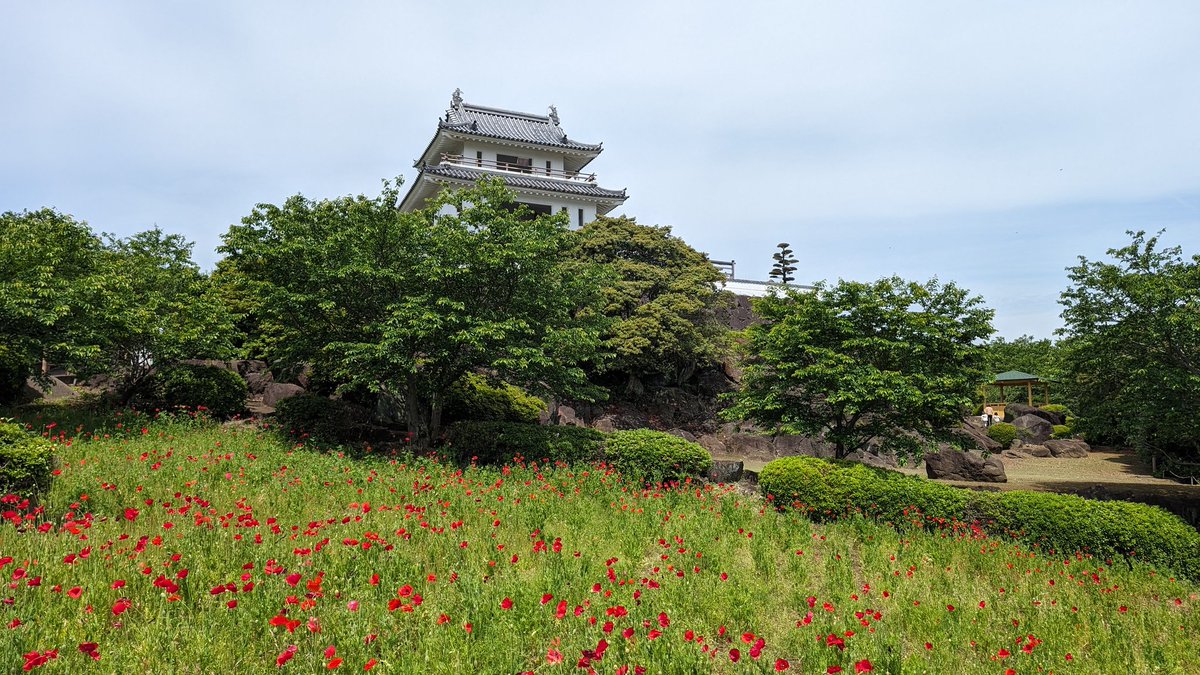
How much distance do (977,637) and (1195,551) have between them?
6170 mm

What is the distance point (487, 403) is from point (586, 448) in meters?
5.23

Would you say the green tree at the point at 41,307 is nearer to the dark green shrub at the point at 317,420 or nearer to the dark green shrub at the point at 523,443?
the dark green shrub at the point at 317,420

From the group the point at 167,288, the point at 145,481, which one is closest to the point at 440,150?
the point at 167,288

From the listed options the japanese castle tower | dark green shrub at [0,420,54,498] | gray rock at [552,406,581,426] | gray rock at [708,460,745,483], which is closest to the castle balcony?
the japanese castle tower

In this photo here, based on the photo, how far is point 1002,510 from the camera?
402 inches

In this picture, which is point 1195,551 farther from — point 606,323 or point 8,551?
point 8,551

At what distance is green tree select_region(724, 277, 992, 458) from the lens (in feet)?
→ 43.1

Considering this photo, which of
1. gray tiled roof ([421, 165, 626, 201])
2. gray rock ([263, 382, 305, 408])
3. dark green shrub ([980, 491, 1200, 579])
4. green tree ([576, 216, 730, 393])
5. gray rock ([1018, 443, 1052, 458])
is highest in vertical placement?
gray tiled roof ([421, 165, 626, 201])

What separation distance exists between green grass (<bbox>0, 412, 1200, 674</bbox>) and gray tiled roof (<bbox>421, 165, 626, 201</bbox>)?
83.1 ft

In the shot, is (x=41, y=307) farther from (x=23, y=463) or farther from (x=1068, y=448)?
(x=1068, y=448)

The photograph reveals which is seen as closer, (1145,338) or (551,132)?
(1145,338)

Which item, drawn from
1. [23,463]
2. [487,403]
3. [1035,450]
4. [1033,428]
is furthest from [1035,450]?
[23,463]

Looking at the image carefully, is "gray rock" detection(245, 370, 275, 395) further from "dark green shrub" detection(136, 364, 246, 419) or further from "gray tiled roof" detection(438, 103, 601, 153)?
"gray tiled roof" detection(438, 103, 601, 153)

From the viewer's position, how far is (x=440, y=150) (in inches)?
1475
